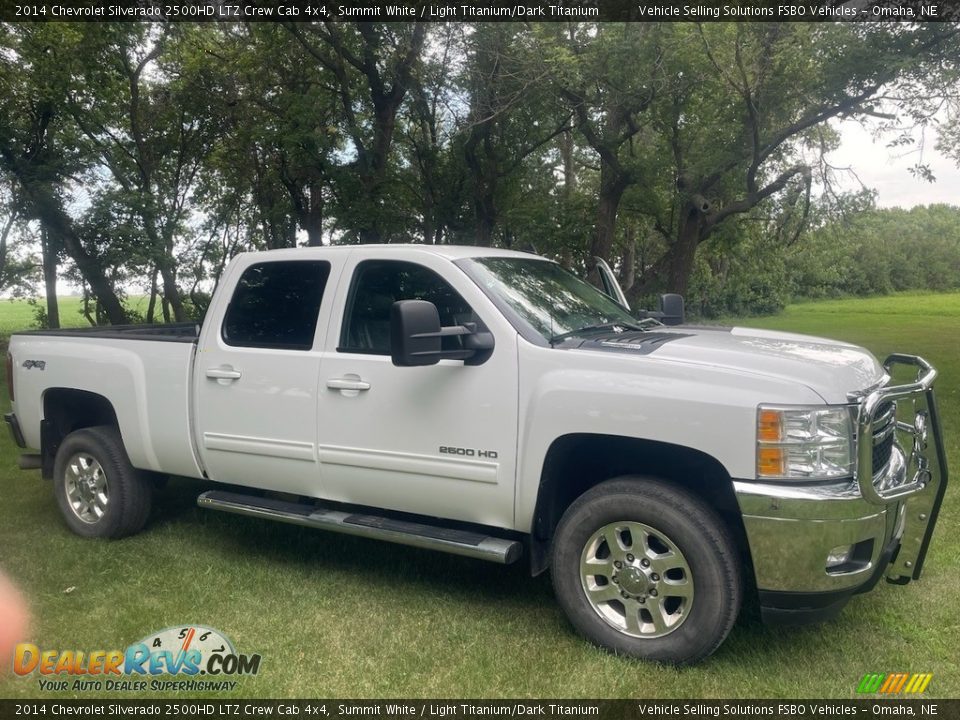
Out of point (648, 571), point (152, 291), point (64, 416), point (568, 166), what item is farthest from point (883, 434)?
point (568, 166)

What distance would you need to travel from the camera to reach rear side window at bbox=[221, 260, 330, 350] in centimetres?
498

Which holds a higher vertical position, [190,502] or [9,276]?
[9,276]

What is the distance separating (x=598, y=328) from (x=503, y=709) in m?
2.06

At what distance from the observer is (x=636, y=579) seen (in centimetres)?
391

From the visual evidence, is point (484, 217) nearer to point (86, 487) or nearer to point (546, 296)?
point (86, 487)

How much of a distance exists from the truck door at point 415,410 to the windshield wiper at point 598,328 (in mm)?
288

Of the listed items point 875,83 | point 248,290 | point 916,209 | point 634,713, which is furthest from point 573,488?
point 916,209

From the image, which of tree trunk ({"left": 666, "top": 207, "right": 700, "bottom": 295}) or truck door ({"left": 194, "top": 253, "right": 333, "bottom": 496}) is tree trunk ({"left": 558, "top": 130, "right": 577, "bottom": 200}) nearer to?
tree trunk ({"left": 666, "top": 207, "right": 700, "bottom": 295})

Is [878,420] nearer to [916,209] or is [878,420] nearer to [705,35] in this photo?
[705,35]

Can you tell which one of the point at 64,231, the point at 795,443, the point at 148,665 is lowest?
the point at 148,665

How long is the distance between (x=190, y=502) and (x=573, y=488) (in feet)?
12.4

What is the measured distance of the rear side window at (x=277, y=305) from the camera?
4984 mm

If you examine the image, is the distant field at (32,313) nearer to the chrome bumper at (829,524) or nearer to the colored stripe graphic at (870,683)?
the chrome bumper at (829,524)

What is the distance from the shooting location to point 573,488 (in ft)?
14.5
